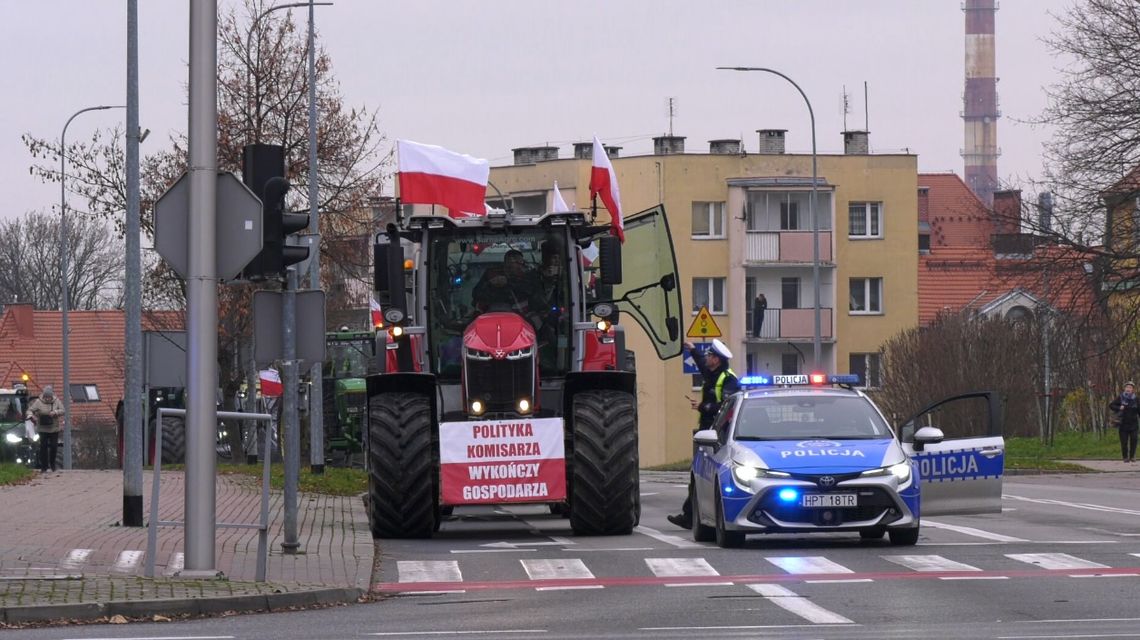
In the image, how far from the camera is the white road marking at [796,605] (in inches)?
464

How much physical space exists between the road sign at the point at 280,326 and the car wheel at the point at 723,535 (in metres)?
3.63

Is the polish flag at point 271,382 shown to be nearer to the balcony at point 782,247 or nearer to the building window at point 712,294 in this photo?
the building window at point 712,294

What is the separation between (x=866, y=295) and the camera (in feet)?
243

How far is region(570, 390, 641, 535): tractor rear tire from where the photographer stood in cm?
1856

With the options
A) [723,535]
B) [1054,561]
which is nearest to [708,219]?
[723,535]

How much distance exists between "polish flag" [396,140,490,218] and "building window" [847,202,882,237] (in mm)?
53070

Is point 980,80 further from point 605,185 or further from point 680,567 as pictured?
point 680,567

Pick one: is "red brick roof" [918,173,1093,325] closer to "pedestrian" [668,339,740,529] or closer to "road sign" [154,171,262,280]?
"pedestrian" [668,339,740,529]

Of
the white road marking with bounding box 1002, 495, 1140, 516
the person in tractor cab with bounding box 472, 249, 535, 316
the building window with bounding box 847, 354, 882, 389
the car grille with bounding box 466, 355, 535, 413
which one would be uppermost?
the person in tractor cab with bounding box 472, 249, 535, 316

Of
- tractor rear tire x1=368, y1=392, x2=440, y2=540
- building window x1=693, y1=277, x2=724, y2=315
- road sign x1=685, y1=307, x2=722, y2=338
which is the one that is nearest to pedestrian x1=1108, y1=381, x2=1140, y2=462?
road sign x1=685, y1=307, x2=722, y2=338

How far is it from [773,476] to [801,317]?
5687 cm

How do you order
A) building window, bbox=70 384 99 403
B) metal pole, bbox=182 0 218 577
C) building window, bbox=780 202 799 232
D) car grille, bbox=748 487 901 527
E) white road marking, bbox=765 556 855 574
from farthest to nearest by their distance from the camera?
building window, bbox=70 384 99 403 → building window, bbox=780 202 799 232 → car grille, bbox=748 487 901 527 → white road marking, bbox=765 556 855 574 → metal pole, bbox=182 0 218 577

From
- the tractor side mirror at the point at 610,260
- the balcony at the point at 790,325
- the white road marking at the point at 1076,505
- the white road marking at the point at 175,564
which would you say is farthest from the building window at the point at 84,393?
the white road marking at the point at 175,564

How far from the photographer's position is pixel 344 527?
66.2 feet
